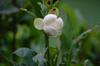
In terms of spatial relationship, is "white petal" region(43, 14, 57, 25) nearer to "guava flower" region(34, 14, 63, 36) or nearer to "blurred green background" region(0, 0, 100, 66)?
"guava flower" region(34, 14, 63, 36)

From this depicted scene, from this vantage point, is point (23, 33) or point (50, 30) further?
point (23, 33)

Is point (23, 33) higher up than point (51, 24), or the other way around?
point (51, 24)

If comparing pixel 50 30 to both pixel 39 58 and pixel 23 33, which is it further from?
pixel 23 33

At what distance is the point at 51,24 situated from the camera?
2.51 feet

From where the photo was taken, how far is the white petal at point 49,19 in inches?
29.6

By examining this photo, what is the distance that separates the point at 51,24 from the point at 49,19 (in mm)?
16

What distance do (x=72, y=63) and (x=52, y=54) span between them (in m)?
0.06

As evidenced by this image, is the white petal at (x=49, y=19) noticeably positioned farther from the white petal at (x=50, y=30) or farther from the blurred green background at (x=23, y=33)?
the blurred green background at (x=23, y=33)

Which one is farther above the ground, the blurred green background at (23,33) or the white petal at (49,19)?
the white petal at (49,19)

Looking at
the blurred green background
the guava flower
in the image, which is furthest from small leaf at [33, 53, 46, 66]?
the blurred green background

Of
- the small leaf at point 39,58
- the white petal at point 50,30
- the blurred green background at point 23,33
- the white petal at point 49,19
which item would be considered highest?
the white petal at point 49,19

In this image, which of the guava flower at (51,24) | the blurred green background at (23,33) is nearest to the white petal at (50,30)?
the guava flower at (51,24)

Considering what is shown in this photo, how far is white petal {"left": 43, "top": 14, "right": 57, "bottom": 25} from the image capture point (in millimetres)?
753

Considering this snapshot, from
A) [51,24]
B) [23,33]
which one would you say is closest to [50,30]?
[51,24]
